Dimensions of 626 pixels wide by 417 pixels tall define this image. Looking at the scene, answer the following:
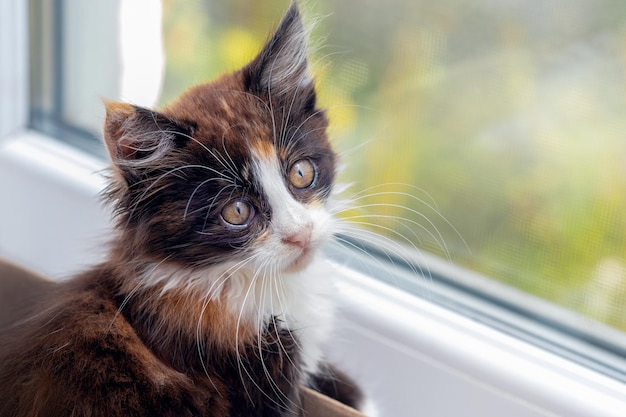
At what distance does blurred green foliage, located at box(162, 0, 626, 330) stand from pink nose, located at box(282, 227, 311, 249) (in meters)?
0.23

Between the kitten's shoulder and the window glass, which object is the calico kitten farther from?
the window glass

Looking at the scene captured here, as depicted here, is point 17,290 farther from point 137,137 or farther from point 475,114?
point 475,114

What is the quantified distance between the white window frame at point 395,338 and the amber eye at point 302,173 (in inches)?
11.0

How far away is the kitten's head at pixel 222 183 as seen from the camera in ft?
3.25

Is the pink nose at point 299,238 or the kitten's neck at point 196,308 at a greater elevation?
the pink nose at point 299,238

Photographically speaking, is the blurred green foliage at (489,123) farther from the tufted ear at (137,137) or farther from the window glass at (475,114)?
the tufted ear at (137,137)

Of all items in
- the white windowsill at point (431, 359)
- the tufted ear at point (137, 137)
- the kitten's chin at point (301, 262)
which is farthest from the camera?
the white windowsill at point (431, 359)

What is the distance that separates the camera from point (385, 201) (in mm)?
1460

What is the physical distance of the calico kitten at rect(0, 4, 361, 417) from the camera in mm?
989

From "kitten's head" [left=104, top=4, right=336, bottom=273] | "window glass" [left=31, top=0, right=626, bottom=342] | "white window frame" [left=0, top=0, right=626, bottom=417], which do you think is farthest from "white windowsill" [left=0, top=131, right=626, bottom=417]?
"kitten's head" [left=104, top=4, right=336, bottom=273]

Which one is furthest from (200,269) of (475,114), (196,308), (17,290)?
(475,114)

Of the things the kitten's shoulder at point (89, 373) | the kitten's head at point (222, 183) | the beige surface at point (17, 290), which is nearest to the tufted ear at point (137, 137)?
the kitten's head at point (222, 183)

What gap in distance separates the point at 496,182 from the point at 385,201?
0.22 metres

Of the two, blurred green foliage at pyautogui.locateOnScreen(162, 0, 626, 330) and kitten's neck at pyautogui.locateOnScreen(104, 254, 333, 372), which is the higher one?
blurred green foliage at pyautogui.locateOnScreen(162, 0, 626, 330)
